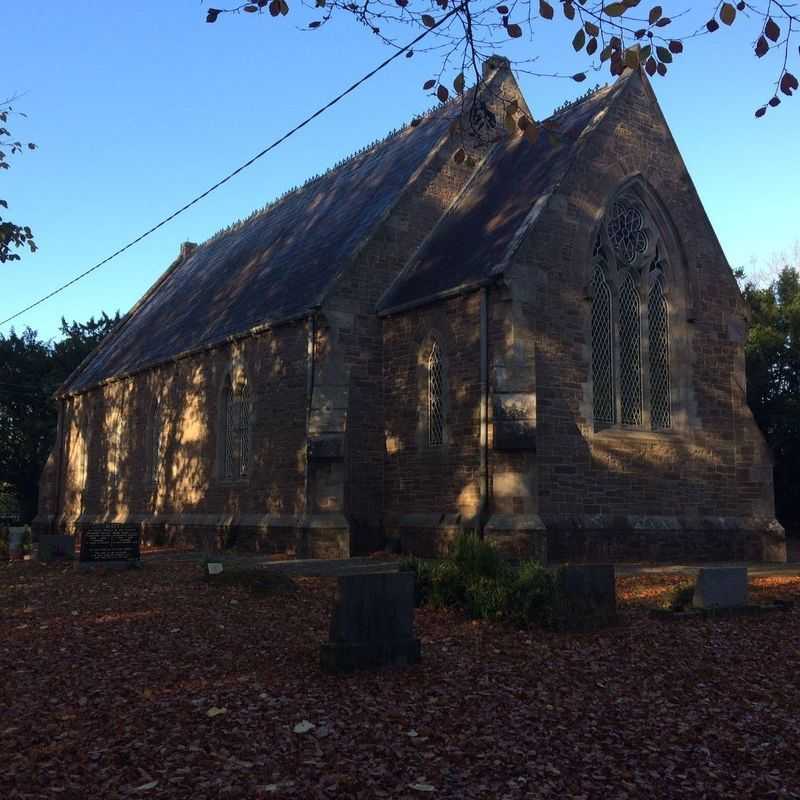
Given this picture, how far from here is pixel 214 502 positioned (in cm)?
2280

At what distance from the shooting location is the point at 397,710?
255 inches

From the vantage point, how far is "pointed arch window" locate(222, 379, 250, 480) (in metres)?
22.3

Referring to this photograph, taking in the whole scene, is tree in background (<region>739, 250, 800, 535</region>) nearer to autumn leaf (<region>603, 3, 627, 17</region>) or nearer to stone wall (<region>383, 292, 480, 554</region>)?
stone wall (<region>383, 292, 480, 554</region>)

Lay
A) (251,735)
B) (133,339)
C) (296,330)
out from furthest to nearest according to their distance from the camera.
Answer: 1. (133,339)
2. (296,330)
3. (251,735)

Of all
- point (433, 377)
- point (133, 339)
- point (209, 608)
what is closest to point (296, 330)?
point (433, 377)

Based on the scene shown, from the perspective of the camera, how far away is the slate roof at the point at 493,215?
17.6 meters

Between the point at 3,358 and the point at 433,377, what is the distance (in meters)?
30.2

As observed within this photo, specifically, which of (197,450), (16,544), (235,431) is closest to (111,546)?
(16,544)

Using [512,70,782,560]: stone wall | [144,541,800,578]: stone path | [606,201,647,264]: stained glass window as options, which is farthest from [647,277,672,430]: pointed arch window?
[144,541,800,578]: stone path

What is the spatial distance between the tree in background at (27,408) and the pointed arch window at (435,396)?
2672cm

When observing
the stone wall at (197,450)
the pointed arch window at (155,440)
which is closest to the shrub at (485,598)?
the stone wall at (197,450)

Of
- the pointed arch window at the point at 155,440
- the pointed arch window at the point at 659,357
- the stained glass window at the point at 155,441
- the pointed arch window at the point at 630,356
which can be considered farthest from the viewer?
the stained glass window at the point at 155,441

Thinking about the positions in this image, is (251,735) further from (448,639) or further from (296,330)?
(296,330)

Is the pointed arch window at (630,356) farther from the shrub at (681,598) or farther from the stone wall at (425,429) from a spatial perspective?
the shrub at (681,598)
